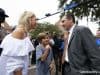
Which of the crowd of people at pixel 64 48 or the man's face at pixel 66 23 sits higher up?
the man's face at pixel 66 23

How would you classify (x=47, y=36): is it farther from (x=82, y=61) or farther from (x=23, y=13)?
(x=82, y=61)

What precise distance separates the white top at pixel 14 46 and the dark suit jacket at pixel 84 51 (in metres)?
1.16

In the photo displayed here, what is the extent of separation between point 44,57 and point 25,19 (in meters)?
3.91

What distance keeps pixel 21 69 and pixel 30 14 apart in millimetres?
822

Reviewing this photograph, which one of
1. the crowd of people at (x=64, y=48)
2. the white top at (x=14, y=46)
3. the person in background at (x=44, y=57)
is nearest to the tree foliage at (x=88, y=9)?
the person in background at (x=44, y=57)

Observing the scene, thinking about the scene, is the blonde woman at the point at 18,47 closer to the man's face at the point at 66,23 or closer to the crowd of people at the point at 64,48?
the crowd of people at the point at 64,48

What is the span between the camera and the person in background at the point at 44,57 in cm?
1120

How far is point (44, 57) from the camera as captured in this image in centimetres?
1117

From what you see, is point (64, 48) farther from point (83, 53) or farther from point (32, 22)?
point (83, 53)

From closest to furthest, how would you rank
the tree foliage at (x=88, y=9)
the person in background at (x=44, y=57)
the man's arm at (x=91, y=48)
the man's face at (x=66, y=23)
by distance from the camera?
the man's arm at (x=91, y=48) < the man's face at (x=66, y=23) < the person in background at (x=44, y=57) < the tree foliage at (x=88, y=9)

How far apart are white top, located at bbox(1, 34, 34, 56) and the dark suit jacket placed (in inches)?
45.5

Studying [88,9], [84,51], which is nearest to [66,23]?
[84,51]

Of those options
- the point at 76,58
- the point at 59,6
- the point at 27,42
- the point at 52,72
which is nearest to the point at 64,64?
the point at 27,42

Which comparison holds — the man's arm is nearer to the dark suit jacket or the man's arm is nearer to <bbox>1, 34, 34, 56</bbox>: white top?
the dark suit jacket
